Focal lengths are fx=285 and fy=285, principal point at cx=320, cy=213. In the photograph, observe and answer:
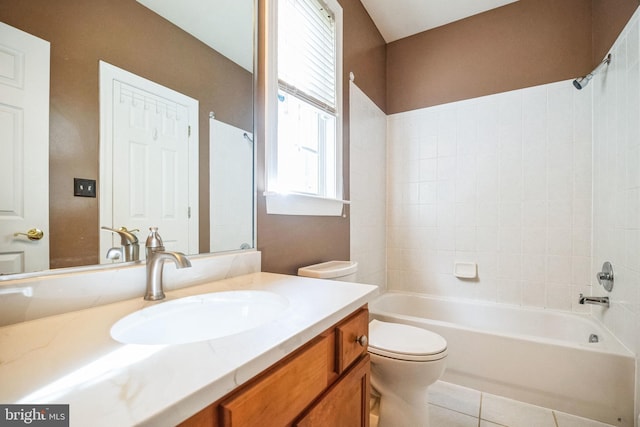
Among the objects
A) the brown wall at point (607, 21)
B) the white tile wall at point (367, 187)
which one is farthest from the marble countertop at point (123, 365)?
the brown wall at point (607, 21)

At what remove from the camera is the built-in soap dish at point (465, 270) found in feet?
7.36

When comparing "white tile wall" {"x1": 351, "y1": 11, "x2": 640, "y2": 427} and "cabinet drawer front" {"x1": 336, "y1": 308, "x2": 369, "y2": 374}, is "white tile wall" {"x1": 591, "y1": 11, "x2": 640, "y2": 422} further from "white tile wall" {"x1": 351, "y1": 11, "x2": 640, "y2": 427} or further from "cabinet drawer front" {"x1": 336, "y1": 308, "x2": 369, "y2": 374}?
"cabinet drawer front" {"x1": 336, "y1": 308, "x2": 369, "y2": 374}

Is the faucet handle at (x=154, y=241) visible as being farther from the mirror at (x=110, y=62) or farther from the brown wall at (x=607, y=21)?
the brown wall at (x=607, y=21)

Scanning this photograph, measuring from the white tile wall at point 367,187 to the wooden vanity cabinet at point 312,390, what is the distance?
47.1 inches

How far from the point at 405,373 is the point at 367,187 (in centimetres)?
135

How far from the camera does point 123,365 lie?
1.43ft

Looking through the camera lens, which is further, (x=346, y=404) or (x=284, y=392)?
(x=346, y=404)

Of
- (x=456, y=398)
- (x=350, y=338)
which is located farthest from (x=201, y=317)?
(x=456, y=398)

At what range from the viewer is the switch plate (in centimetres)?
72

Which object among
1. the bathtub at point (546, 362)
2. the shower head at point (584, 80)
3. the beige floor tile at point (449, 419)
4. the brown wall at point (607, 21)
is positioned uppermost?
the brown wall at point (607, 21)

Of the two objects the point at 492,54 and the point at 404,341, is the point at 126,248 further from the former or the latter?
the point at 492,54

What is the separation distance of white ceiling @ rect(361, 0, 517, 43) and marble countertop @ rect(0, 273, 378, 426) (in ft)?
7.96

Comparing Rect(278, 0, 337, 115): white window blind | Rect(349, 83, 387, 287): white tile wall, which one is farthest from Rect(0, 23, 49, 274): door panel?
Rect(349, 83, 387, 287): white tile wall

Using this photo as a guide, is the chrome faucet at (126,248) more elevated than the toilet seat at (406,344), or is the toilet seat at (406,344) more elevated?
the chrome faucet at (126,248)
